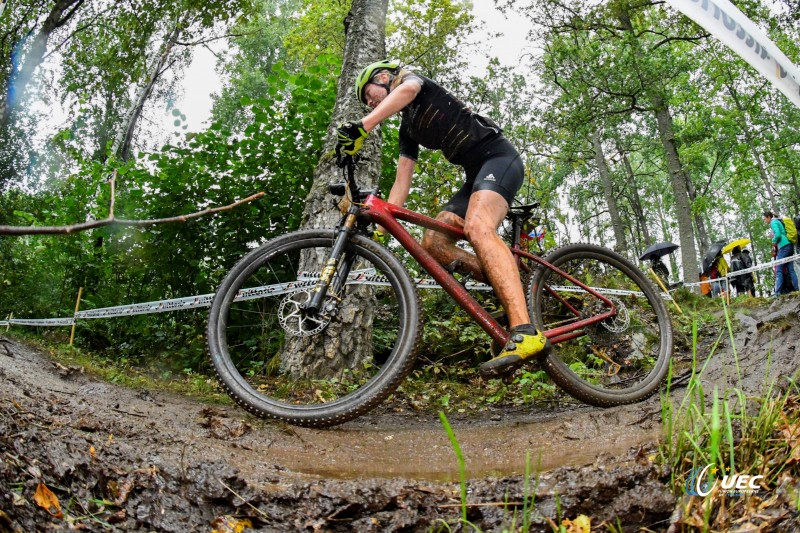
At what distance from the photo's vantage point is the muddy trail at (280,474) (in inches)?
54.2

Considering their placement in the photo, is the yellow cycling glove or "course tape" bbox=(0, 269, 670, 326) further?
"course tape" bbox=(0, 269, 670, 326)

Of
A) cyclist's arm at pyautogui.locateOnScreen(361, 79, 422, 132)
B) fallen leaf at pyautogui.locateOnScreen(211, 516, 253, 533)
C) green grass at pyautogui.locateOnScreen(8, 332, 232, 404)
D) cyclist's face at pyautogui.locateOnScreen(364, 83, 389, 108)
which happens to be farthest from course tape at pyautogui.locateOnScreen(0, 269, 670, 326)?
fallen leaf at pyautogui.locateOnScreen(211, 516, 253, 533)

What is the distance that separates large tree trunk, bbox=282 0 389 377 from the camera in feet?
12.7

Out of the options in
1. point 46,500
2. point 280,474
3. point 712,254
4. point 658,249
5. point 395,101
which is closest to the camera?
point 46,500

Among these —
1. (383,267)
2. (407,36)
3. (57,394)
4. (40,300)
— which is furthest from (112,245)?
(407,36)

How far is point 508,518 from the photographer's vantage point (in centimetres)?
150

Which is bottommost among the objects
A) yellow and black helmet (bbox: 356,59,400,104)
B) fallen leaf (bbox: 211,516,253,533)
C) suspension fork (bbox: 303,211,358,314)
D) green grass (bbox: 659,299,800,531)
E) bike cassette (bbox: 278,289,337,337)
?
fallen leaf (bbox: 211,516,253,533)

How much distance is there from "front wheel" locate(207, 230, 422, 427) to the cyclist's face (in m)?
0.82

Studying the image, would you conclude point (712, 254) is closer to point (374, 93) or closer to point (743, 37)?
point (743, 37)

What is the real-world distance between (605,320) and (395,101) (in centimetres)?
193

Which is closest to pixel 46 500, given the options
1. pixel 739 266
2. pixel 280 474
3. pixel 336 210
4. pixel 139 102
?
pixel 280 474

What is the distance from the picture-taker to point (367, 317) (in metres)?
4.11

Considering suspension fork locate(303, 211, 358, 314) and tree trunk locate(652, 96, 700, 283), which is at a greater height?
tree trunk locate(652, 96, 700, 283)

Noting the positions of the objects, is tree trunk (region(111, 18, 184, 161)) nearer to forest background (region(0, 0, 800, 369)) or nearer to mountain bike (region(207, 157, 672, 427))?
forest background (region(0, 0, 800, 369))
